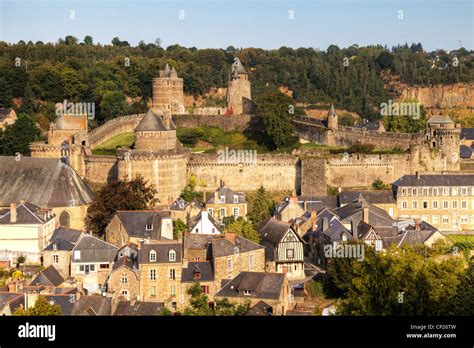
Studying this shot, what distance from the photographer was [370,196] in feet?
123

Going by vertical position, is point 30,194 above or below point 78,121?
below

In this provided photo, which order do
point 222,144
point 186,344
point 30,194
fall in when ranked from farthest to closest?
point 222,144, point 30,194, point 186,344

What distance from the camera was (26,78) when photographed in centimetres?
5203

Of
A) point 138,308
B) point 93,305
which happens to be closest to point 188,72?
point 138,308

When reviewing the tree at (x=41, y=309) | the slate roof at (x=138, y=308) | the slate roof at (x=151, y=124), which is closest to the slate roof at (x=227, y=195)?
the slate roof at (x=151, y=124)

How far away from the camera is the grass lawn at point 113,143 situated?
41.6 metres

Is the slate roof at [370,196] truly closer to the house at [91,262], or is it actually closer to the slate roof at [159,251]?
the slate roof at [159,251]

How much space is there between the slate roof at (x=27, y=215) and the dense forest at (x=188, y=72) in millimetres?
16235

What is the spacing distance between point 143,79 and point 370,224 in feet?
92.6

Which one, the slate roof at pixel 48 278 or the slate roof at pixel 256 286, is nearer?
the slate roof at pixel 256 286

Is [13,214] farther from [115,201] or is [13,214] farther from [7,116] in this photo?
[7,116]

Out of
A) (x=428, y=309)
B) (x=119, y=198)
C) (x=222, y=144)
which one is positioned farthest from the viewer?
(x=222, y=144)

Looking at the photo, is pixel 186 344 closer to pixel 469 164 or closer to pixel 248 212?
pixel 248 212

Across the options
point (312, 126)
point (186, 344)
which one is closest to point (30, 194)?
point (312, 126)
